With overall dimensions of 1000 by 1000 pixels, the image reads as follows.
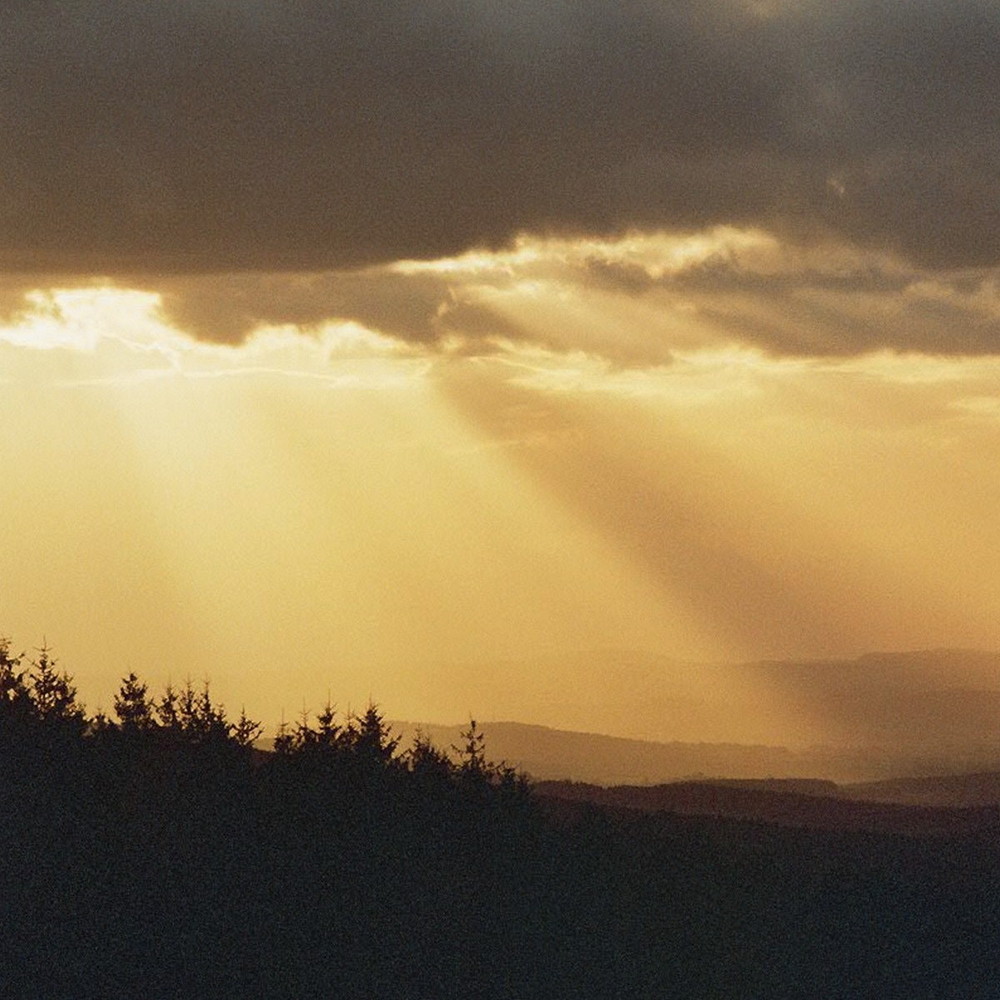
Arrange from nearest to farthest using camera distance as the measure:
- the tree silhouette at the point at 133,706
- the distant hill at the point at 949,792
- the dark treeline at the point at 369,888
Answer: the dark treeline at the point at 369,888 → the tree silhouette at the point at 133,706 → the distant hill at the point at 949,792

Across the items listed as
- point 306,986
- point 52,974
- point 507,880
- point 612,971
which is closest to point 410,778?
point 507,880

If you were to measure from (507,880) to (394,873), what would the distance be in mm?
5455

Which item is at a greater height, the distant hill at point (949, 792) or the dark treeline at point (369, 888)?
the distant hill at point (949, 792)

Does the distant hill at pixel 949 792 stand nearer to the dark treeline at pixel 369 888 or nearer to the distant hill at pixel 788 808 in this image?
the distant hill at pixel 788 808

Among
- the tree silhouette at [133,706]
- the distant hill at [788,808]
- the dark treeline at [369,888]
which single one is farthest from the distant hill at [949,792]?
the tree silhouette at [133,706]

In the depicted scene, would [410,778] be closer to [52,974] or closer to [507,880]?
[507,880]

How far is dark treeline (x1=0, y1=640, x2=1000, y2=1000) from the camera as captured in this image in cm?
5272

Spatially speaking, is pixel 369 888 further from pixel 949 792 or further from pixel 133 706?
pixel 949 792

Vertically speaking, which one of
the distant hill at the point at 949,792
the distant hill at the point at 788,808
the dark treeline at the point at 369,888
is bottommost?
the dark treeline at the point at 369,888

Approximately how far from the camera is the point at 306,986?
54.0 m

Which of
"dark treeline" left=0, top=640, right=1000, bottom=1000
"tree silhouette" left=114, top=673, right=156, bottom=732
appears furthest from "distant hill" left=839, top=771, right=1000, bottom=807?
"tree silhouette" left=114, top=673, right=156, bottom=732

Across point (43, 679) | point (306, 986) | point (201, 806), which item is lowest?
point (306, 986)

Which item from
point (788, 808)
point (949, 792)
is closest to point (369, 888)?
point (788, 808)

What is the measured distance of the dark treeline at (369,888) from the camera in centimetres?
5272
